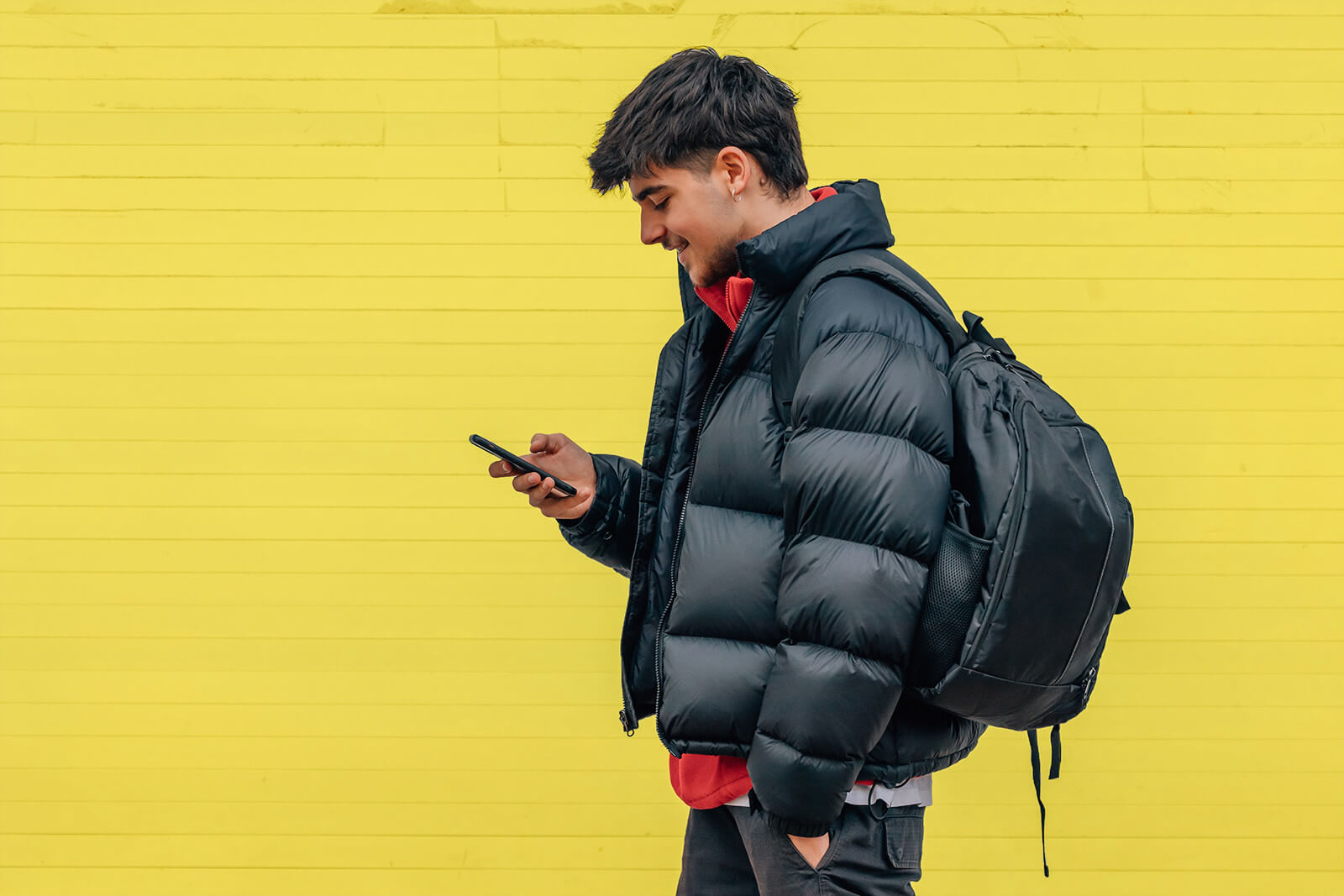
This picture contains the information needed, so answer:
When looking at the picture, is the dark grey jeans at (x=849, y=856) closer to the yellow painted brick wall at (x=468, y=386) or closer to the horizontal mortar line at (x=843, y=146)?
the yellow painted brick wall at (x=468, y=386)

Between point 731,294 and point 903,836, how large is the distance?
1.06 m

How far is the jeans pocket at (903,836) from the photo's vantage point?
2.25 metres

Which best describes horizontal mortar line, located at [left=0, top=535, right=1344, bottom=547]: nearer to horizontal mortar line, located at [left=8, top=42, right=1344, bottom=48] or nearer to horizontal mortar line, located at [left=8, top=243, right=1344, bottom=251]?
horizontal mortar line, located at [left=8, top=243, right=1344, bottom=251]

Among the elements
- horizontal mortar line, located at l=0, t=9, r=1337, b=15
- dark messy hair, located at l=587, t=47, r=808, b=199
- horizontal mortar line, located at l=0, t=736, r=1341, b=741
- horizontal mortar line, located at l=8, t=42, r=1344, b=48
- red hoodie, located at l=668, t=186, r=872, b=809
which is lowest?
horizontal mortar line, located at l=0, t=736, r=1341, b=741

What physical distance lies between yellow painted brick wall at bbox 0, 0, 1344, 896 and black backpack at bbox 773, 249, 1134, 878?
2.32 meters

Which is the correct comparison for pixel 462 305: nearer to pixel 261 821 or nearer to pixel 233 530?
pixel 233 530

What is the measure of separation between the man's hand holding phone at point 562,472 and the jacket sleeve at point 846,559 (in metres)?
0.79

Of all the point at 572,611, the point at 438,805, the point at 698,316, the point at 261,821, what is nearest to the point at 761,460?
the point at 698,316

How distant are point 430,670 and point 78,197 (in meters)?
2.06

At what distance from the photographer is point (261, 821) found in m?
4.35

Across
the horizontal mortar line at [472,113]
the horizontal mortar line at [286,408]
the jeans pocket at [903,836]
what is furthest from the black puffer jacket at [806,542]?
the horizontal mortar line at [472,113]

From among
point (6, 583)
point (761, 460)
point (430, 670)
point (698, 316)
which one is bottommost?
point (430, 670)

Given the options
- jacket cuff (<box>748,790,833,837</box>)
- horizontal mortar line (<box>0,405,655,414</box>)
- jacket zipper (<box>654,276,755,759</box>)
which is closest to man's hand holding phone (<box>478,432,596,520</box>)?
jacket zipper (<box>654,276,755,759</box>)

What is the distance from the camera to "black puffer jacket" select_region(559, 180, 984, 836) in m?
1.98
